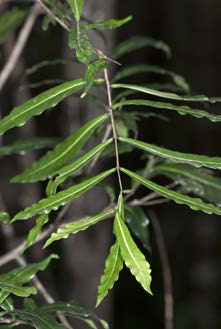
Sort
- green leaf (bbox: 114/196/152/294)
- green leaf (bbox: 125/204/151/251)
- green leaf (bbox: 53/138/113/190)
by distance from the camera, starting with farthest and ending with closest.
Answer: green leaf (bbox: 125/204/151/251) < green leaf (bbox: 53/138/113/190) < green leaf (bbox: 114/196/152/294)

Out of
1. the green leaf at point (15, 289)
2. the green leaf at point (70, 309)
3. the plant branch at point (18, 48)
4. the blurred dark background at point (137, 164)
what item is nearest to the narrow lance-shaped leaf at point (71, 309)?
the green leaf at point (70, 309)

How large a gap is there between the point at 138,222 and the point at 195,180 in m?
0.17

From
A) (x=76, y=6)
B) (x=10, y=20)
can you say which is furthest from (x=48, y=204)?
(x=10, y=20)

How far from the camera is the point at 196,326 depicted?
10.6ft

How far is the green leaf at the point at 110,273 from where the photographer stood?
2.42 ft

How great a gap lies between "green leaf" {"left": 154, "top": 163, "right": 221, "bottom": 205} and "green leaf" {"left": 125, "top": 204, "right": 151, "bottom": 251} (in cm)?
12

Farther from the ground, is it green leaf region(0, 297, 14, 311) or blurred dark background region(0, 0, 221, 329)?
green leaf region(0, 297, 14, 311)

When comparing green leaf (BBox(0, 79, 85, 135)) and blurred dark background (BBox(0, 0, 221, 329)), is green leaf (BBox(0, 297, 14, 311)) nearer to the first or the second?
green leaf (BBox(0, 79, 85, 135))

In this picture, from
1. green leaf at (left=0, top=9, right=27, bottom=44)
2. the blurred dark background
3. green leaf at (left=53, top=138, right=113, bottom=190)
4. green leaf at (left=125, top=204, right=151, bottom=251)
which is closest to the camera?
green leaf at (left=53, top=138, right=113, bottom=190)

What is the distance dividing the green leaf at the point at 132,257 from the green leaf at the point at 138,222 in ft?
1.22

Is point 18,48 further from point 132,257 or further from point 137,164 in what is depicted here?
point 137,164

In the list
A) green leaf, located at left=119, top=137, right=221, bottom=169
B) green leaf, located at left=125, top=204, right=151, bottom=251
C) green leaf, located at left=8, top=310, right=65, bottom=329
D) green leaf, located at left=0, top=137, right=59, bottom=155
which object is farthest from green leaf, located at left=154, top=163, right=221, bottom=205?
green leaf, located at left=8, top=310, right=65, bottom=329

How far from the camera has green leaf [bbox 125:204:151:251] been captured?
1.16 meters

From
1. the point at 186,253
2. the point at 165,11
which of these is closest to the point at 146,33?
the point at 165,11
